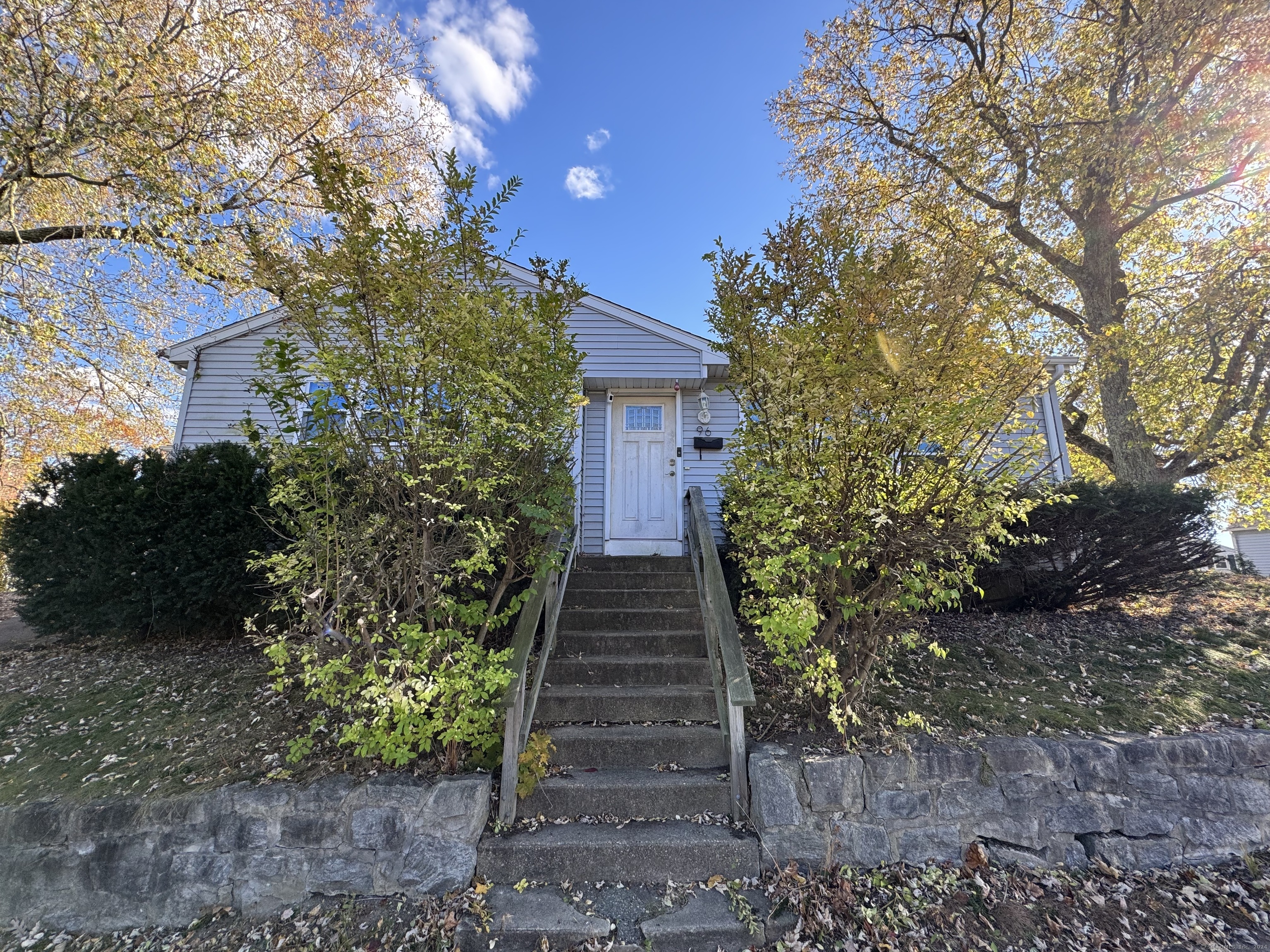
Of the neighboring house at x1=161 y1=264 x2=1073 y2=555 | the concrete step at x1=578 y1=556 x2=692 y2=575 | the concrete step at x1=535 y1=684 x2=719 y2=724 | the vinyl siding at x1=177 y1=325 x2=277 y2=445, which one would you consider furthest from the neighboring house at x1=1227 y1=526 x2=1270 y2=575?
the vinyl siding at x1=177 y1=325 x2=277 y2=445

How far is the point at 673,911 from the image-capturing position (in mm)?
2469

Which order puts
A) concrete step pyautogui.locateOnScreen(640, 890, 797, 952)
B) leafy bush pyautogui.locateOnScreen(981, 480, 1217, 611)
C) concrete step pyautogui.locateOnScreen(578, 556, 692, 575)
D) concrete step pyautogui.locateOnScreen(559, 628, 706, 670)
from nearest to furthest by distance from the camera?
concrete step pyautogui.locateOnScreen(640, 890, 797, 952) → concrete step pyautogui.locateOnScreen(559, 628, 706, 670) → leafy bush pyautogui.locateOnScreen(981, 480, 1217, 611) → concrete step pyautogui.locateOnScreen(578, 556, 692, 575)

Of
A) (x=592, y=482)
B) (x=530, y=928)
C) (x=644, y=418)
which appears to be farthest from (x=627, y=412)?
(x=530, y=928)

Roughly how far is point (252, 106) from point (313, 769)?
8.04 m

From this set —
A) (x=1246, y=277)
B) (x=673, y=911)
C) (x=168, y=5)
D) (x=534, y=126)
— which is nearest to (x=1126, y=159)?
(x=1246, y=277)

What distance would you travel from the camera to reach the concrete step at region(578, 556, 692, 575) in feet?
18.0

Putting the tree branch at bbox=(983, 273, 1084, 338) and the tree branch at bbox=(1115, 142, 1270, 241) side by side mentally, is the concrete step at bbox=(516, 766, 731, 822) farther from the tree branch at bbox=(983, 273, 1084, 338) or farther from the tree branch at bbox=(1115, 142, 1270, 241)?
the tree branch at bbox=(1115, 142, 1270, 241)

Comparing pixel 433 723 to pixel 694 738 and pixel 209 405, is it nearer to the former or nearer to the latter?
pixel 694 738

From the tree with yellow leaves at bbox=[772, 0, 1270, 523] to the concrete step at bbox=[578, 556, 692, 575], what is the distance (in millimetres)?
4781

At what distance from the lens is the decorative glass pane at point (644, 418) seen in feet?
22.9

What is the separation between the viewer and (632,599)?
4887mm

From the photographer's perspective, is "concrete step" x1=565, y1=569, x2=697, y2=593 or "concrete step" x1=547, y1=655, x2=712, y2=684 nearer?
"concrete step" x1=547, y1=655, x2=712, y2=684

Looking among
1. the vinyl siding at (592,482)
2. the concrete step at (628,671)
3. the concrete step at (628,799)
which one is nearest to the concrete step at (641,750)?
the concrete step at (628,799)

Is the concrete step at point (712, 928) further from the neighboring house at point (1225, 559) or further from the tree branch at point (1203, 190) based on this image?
the tree branch at point (1203, 190)
